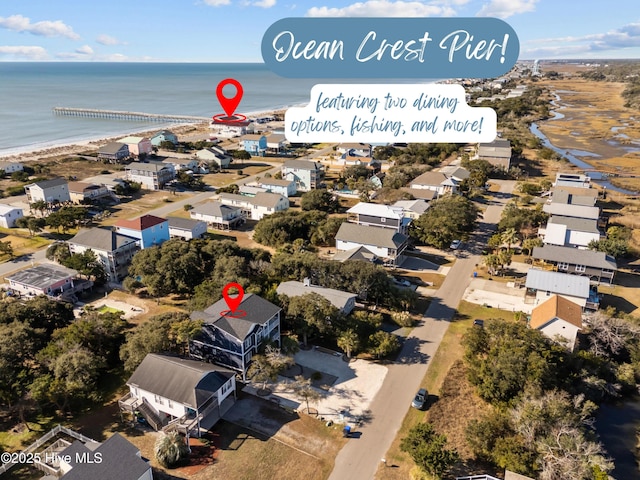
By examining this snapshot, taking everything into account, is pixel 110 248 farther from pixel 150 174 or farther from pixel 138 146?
pixel 138 146

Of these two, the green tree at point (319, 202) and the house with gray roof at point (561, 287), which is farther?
the green tree at point (319, 202)

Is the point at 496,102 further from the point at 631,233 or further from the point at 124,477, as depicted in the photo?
the point at 124,477

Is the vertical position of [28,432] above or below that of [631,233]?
below

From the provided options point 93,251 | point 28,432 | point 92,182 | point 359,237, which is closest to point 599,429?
point 359,237

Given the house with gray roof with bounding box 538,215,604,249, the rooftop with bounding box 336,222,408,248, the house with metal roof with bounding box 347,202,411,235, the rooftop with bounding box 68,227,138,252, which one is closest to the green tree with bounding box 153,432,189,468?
the rooftop with bounding box 68,227,138,252

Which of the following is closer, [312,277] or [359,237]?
[312,277]

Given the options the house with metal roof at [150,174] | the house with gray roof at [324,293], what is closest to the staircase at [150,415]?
the house with gray roof at [324,293]

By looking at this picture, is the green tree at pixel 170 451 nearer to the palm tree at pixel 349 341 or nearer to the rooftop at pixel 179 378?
the rooftop at pixel 179 378
